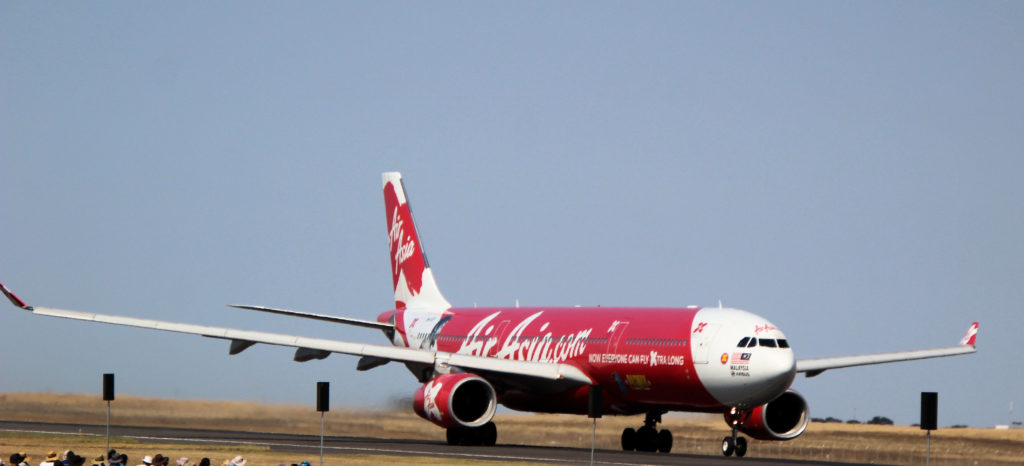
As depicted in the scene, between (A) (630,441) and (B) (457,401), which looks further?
(A) (630,441)

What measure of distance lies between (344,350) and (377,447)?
3.58 metres

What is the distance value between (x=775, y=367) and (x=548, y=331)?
27.5ft

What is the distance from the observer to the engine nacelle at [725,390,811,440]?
35531mm

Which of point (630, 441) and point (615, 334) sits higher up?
point (615, 334)

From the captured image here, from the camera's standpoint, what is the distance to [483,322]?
140 feet

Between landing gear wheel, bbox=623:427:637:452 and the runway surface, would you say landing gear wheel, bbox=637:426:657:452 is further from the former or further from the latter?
the runway surface

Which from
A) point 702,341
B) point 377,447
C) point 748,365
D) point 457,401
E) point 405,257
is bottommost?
point 377,447

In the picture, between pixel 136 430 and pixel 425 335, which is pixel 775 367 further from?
pixel 136 430

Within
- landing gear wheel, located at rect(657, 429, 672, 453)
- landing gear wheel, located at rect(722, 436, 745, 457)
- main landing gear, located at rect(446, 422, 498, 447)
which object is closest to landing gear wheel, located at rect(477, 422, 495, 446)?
main landing gear, located at rect(446, 422, 498, 447)

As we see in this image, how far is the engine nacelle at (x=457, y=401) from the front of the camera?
116 feet

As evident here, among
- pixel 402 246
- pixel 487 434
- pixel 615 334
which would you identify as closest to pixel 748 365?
pixel 615 334

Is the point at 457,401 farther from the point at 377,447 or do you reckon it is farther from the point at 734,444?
the point at 734,444

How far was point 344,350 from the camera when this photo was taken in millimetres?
37469

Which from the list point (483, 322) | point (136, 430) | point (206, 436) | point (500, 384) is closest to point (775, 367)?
point (500, 384)
